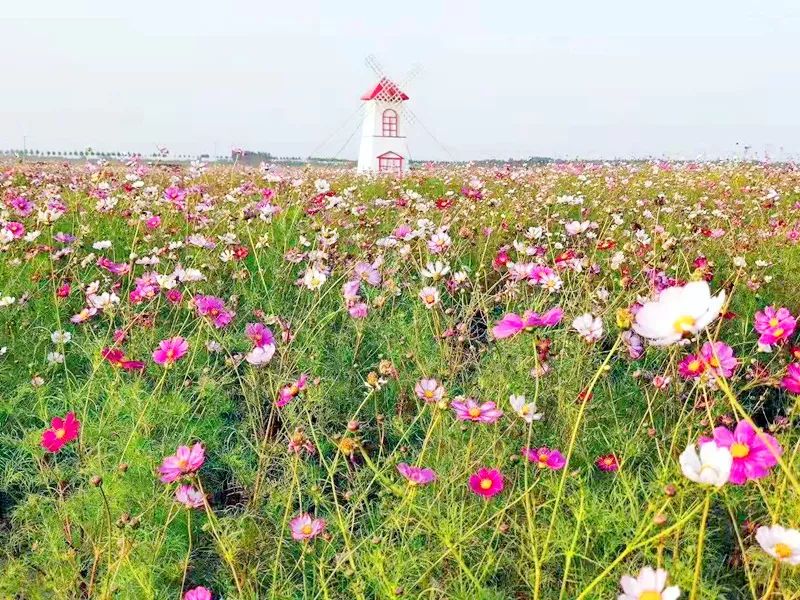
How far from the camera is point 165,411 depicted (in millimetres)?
1927

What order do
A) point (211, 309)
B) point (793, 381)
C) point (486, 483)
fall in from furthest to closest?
1. point (211, 309)
2. point (793, 381)
3. point (486, 483)

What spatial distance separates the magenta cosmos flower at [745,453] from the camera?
1033 millimetres

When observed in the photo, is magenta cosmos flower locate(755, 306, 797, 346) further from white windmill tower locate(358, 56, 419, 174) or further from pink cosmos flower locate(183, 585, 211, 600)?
white windmill tower locate(358, 56, 419, 174)

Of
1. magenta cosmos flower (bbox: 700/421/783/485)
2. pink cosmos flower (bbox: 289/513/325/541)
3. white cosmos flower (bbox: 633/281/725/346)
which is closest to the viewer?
white cosmos flower (bbox: 633/281/725/346)

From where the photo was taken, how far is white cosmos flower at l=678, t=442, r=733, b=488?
94 cm

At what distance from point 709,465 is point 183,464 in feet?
2.83

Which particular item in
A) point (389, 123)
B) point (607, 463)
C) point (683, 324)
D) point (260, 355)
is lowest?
point (607, 463)

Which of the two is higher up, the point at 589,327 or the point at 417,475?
the point at 589,327

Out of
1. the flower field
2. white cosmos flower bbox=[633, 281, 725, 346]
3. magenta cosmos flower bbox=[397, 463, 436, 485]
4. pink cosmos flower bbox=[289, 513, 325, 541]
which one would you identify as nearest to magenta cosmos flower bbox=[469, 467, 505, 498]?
the flower field

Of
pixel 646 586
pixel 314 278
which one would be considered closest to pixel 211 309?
pixel 314 278

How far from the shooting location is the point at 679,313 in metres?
0.90

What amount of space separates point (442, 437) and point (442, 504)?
223 millimetres

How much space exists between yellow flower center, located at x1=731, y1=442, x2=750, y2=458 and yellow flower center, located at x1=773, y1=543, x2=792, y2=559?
13 centimetres

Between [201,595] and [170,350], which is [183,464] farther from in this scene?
[170,350]
